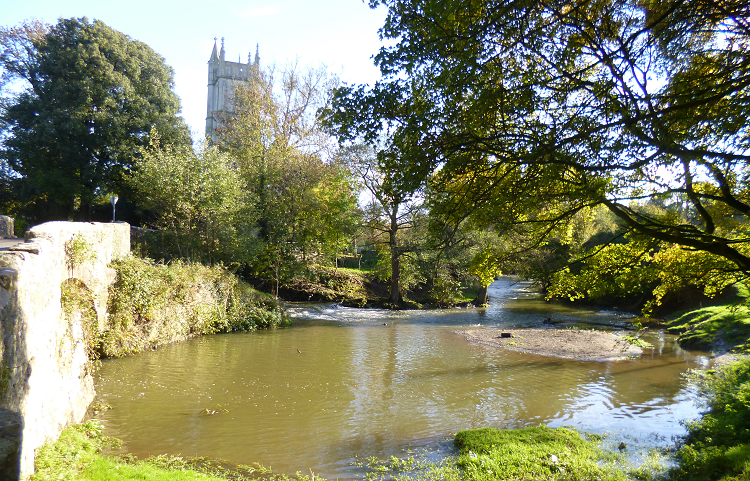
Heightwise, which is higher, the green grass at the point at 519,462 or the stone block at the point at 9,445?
the stone block at the point at 9,445

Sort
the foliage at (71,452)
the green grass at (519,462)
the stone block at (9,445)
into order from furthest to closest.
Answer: the green grass at (519,462)
the foliage at (71,452)
the stone block at (9,445)

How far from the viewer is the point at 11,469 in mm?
4328

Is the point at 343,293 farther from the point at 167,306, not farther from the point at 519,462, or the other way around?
the point at 519,462

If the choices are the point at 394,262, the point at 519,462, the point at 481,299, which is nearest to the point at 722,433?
the point at 519,462

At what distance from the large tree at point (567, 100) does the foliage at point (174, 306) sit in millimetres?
10309

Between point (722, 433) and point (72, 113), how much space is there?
3115 centimetres

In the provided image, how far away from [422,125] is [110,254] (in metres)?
11.0

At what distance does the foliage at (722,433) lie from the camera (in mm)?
5941

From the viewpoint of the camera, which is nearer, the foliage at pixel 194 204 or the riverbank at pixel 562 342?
the riverbank at pixel 562 342

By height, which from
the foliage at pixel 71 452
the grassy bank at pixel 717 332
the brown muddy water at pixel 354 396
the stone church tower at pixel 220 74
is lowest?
the brown muddy water at pixel 354 396

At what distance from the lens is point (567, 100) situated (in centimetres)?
631

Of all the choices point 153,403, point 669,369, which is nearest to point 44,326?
point 153,403

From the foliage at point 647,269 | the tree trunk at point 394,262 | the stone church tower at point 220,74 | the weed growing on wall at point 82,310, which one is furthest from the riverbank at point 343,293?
the stone church tower at point 220,74

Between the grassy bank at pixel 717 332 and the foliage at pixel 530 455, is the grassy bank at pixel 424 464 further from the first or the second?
the grassy bank at pixel 717 332
